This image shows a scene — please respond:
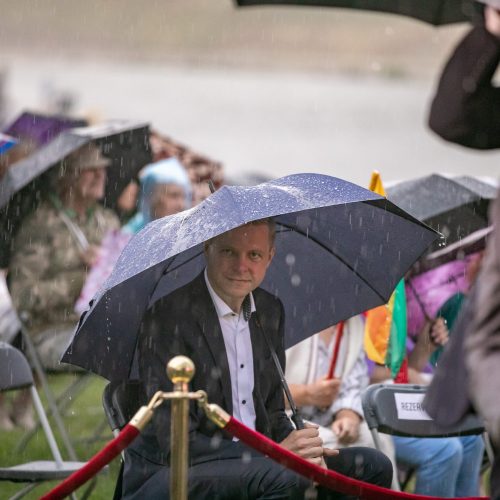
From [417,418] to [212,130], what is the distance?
23.6m

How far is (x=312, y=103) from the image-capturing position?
34625 millimetres

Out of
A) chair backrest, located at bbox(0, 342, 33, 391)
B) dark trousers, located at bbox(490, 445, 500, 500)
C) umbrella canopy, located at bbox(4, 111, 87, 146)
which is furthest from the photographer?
umbrella canopy, located at bbox(4, 111, 87, 146)

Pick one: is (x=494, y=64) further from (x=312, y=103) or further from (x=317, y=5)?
(x=312, y=103)

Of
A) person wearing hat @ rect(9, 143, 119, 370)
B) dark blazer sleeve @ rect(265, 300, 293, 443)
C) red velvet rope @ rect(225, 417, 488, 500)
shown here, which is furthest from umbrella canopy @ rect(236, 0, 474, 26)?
red velvet rope @ rect(225, 417, 488, 500)

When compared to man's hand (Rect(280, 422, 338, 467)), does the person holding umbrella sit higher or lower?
higher

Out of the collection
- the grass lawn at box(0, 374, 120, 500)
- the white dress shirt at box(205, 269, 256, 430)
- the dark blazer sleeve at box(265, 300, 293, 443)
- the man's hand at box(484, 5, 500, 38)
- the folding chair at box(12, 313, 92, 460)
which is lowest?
the grass lawn at box(0, 374, 120, 500)

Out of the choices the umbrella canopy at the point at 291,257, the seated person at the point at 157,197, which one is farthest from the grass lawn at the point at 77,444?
the umbrella canopy at the point at 291,257

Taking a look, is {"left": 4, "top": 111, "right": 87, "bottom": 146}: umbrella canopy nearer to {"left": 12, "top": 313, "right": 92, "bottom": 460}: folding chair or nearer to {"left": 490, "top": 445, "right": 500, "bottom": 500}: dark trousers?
{"left": 12, "top": 313, "right": 92, "bottom": 460}: folding chair

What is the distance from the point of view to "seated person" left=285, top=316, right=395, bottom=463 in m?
5.95

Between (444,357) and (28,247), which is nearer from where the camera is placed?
(444,357)

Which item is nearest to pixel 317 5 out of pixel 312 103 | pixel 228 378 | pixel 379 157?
pixel 228 378

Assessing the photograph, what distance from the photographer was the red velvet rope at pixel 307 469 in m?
4.21

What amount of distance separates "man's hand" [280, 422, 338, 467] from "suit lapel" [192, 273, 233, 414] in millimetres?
255

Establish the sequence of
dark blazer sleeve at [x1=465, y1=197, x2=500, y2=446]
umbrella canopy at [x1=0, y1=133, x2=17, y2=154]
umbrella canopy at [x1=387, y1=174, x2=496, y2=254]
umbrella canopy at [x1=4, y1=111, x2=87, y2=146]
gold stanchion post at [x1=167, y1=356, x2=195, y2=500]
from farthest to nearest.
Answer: umbrella canopy at [x1=4, y1=111, x2=87, y2=146], umbrella canopy at [x1=0, y1=133, x2=17, y2=154], umbrella canopy at [x1=387, y1=174, x2=496, y2=254], gold stanchion post at [x1=167, y1=356, x2=195, y2=500], dark blazer sleeve at [x1=465, y1=197, x2=500, y2=446]
